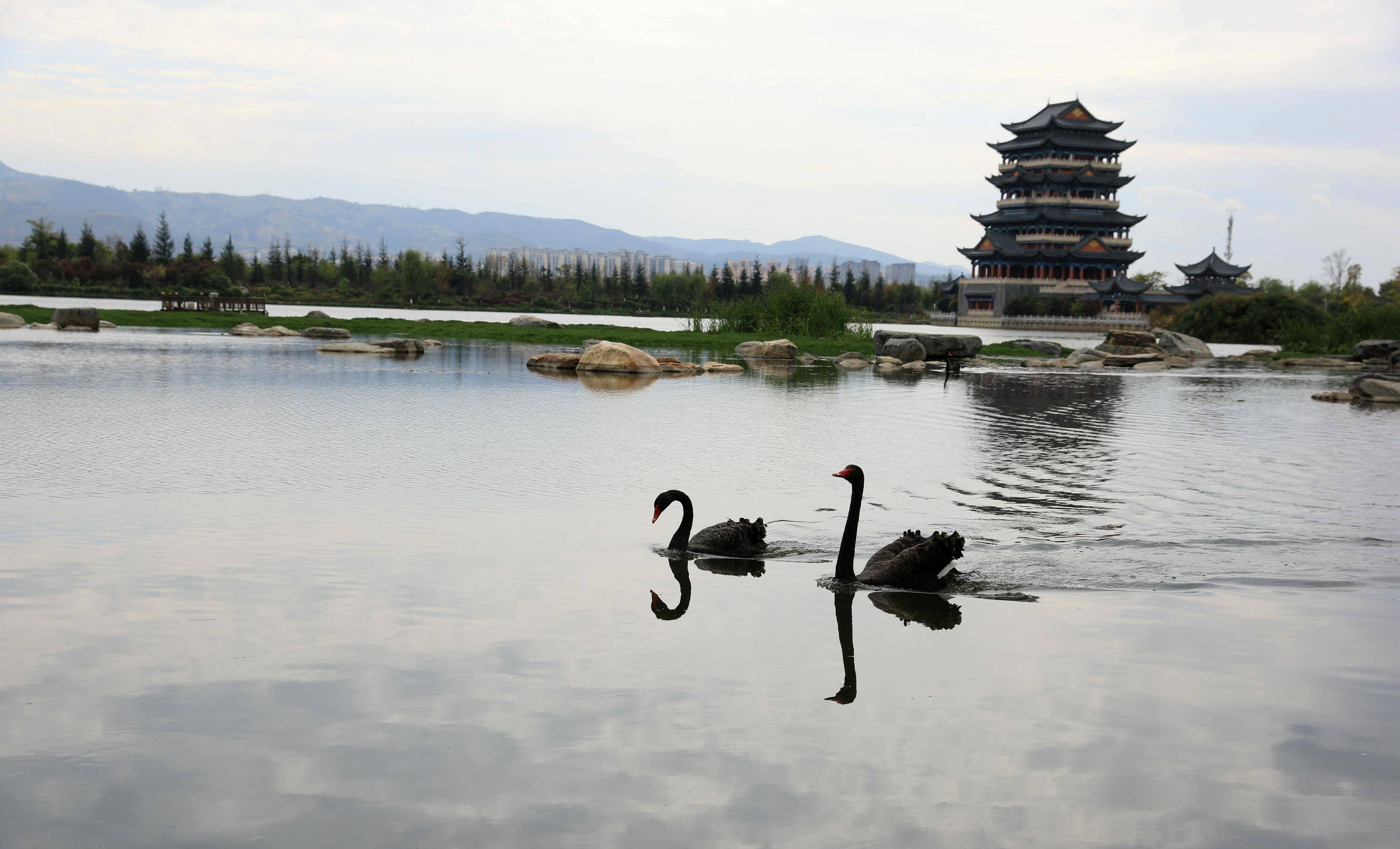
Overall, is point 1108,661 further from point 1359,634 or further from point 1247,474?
point 1247,474

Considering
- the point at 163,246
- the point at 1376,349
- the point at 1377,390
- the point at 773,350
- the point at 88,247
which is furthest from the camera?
the point at 163,246

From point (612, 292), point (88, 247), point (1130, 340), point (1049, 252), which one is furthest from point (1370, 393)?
point (88, 247)

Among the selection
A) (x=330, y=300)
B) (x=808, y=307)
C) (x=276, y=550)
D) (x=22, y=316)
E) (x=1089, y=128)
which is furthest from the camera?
(x=1089, y=128)

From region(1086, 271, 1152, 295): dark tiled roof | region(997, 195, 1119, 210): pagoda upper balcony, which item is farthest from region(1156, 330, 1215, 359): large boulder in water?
region(997, 195, 1119, 210): pagoda upper balcony

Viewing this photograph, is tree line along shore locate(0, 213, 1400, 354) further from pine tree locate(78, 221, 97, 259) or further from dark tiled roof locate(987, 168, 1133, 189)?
dark tiled roof locate(987, 168, 1133, 189)

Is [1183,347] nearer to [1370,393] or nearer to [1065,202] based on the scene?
[1370,393]

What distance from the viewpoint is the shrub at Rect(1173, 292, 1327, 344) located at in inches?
2611

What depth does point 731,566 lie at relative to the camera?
924 centimetres

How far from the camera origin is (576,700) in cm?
573

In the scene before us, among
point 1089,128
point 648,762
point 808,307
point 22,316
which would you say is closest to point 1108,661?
point 648,762

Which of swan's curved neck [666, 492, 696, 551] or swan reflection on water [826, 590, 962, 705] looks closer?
swan reflection on water [826, 590, 962, 705]

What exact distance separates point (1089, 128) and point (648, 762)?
369 ft

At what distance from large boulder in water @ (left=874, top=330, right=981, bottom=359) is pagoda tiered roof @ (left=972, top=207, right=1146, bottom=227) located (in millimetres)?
66226

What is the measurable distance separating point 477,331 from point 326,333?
8338mm
